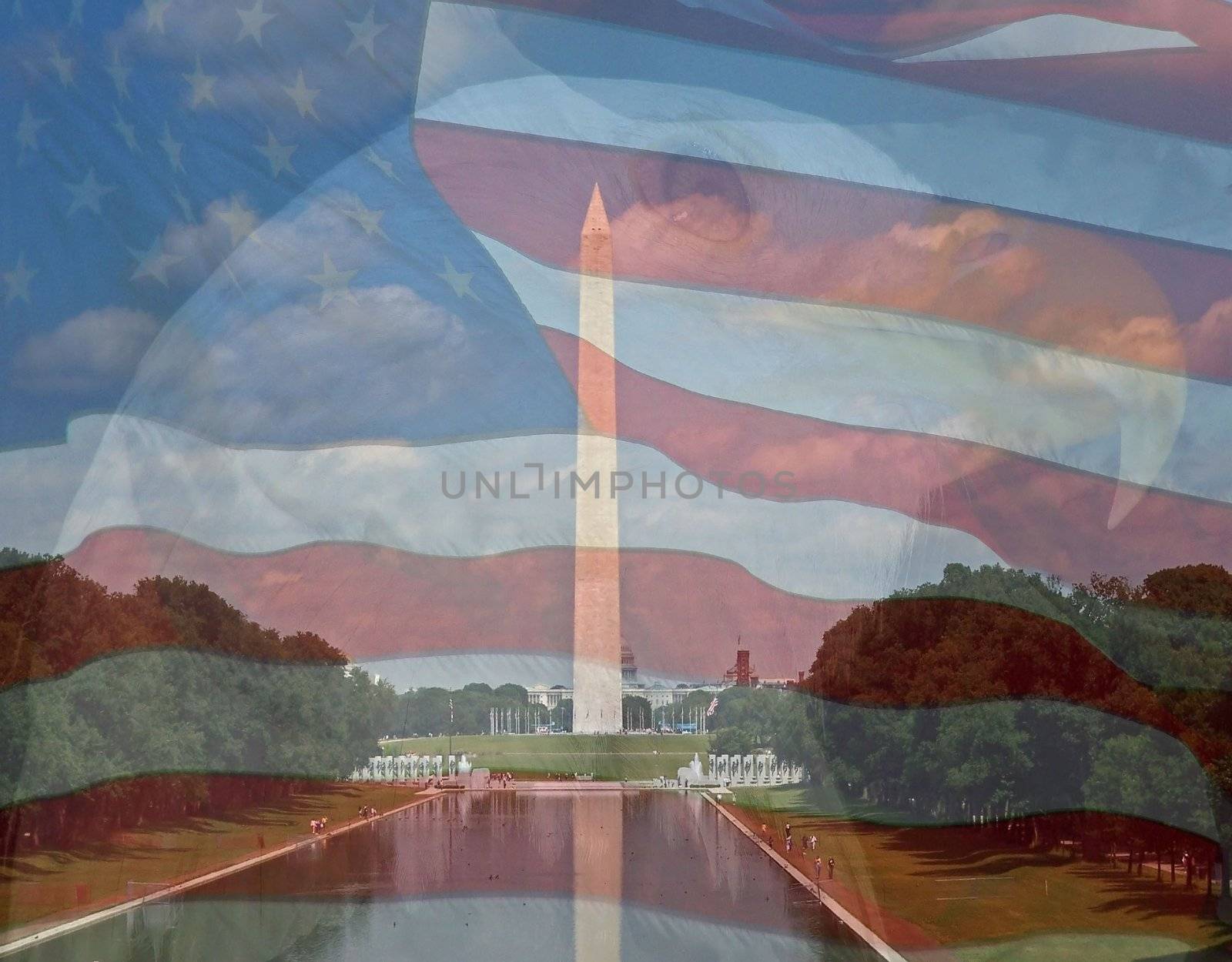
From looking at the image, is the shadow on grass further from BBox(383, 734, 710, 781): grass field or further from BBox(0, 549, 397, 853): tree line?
BBox(383, 734, 710, 781): grass field

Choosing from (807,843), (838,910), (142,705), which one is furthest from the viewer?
(807,843)

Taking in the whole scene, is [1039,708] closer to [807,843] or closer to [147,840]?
[807,843]

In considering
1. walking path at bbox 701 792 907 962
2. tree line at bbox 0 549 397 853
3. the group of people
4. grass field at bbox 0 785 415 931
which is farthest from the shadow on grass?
the group of people

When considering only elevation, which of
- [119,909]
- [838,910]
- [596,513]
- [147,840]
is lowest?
[838,910]

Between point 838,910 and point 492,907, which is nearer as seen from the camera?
point 838,910

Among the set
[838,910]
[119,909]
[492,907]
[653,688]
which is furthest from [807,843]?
[653,688]

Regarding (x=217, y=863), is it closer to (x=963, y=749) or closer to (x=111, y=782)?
(x=111, y=782)

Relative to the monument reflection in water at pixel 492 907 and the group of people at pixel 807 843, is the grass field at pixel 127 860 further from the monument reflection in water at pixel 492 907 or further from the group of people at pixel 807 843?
the group of people at pixel 807 843

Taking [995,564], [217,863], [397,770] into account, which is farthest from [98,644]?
[397,770]

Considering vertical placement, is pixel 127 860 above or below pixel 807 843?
below
